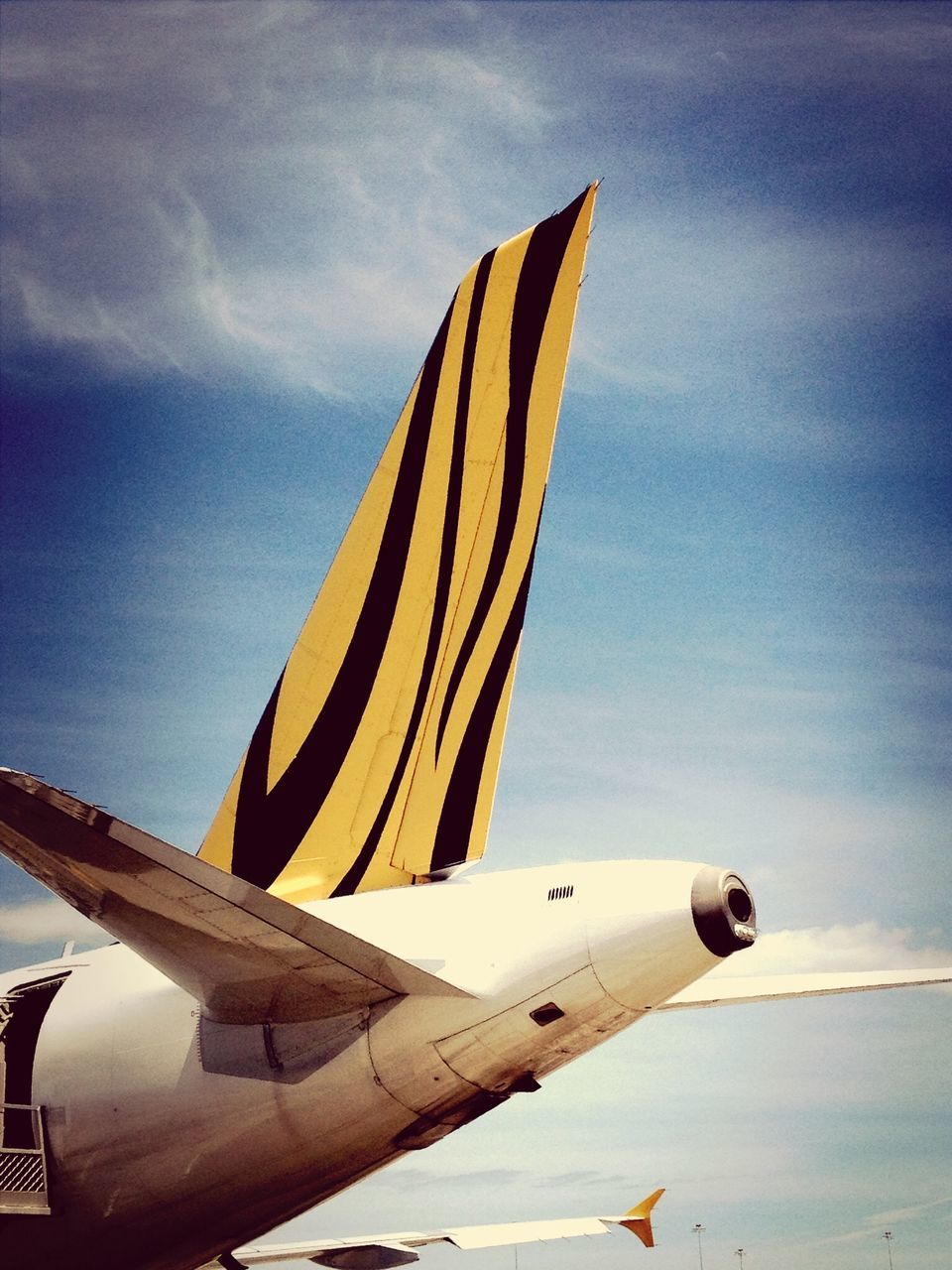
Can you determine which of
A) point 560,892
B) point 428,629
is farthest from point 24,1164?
point 428,629

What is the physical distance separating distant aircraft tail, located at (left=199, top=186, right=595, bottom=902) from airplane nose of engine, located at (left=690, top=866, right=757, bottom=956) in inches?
107

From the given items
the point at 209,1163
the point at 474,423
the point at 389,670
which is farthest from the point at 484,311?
the point at 209,1163

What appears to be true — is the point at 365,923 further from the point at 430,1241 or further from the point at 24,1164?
the point at 430,1241

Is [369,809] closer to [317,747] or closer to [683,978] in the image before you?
[317,747]

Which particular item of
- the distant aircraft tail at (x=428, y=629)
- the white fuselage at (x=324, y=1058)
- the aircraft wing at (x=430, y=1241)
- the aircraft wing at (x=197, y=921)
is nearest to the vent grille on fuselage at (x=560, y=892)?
the white fuselage at (x=324, y=1058)

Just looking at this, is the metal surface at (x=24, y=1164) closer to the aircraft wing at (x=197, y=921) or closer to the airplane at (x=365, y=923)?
the airplane at (x=365, y=923)

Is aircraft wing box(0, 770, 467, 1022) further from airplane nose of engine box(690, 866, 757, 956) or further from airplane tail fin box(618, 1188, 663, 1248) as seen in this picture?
airplane tail fin box(618, 1188, 663, 1248)

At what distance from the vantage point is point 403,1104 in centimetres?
682

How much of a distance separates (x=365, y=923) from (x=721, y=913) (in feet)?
7.74

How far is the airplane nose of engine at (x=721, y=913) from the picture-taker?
6070 millimetres

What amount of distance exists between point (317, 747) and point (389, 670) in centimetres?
83

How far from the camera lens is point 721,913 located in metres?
6.06

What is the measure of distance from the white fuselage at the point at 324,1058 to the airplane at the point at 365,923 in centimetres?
2

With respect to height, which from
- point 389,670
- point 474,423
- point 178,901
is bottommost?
point 178,901
